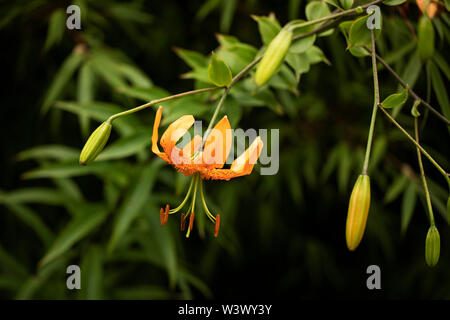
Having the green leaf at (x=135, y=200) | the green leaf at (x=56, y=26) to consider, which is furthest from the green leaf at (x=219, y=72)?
the green leaf at (x=56, y=26)

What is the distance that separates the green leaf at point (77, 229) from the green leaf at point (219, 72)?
52 cm

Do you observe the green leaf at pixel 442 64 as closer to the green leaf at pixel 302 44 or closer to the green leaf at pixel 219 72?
the green leaf at pixel 302 44

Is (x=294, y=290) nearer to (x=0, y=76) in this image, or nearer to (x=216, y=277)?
(x=216, y=277)

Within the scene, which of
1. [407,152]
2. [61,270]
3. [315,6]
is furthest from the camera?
[407,152]

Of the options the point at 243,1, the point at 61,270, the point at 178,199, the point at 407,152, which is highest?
the point at 243,1

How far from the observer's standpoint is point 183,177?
0.86 m

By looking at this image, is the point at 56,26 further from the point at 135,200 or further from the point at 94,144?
the point at 94,144

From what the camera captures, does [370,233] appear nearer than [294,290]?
Yes

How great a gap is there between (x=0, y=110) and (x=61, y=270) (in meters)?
0.59

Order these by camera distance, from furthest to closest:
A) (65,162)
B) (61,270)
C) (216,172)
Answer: (61,270) → (65,162) → (216,172)

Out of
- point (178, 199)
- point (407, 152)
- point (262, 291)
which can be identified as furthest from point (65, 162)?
point (262, 291)

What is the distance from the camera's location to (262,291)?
1.66 m

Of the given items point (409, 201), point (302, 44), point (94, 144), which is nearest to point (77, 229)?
point (94, 144)

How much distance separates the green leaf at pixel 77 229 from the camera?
0.87 meters
